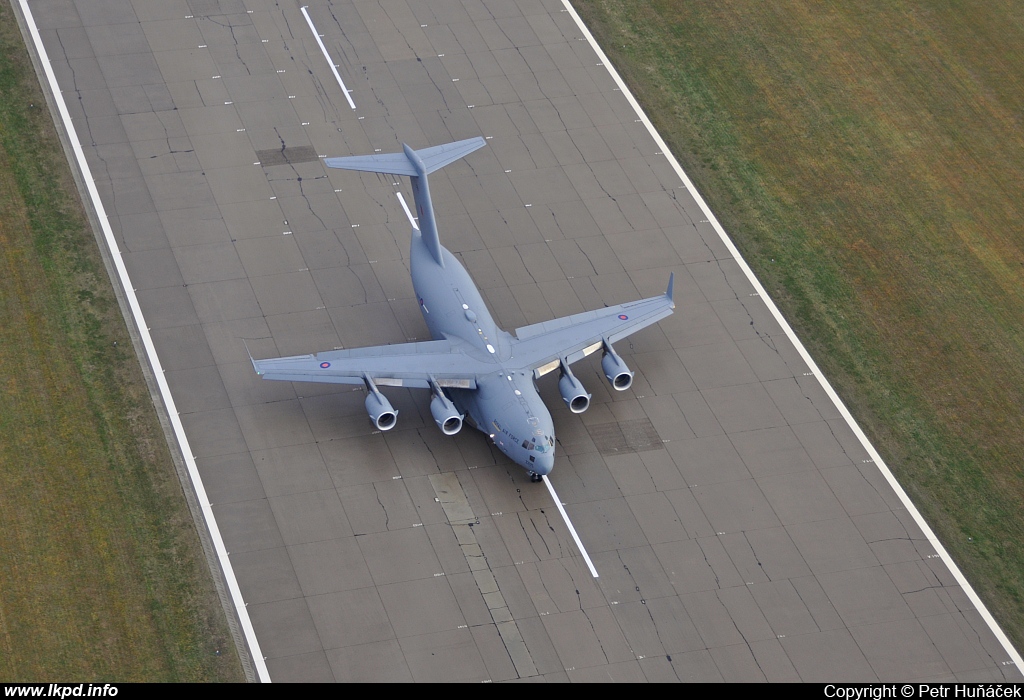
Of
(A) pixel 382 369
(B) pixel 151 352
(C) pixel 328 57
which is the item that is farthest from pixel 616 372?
(C) pixel 328 57

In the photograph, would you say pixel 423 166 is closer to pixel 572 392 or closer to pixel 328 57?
pixel 572 392

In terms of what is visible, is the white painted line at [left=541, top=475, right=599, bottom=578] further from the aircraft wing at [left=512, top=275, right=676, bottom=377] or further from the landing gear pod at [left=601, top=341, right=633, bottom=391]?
the landing gear pod at [left=601, top=341, right=633, bottom=391]

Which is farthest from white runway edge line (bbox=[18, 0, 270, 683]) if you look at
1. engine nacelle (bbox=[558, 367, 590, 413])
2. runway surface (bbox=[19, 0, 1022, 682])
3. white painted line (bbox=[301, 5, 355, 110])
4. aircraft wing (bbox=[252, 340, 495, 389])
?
engine nacelle (bbox=[558, 367, 590, 413])

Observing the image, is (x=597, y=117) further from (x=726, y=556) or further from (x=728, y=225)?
(x=726, y=556)

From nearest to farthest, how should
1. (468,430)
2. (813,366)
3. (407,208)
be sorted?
(468,430) → (813,366) → (407,208)

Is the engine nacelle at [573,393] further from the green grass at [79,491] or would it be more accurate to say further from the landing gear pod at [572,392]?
the green grass at [79,491]

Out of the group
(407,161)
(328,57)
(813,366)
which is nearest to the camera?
(407,161)
